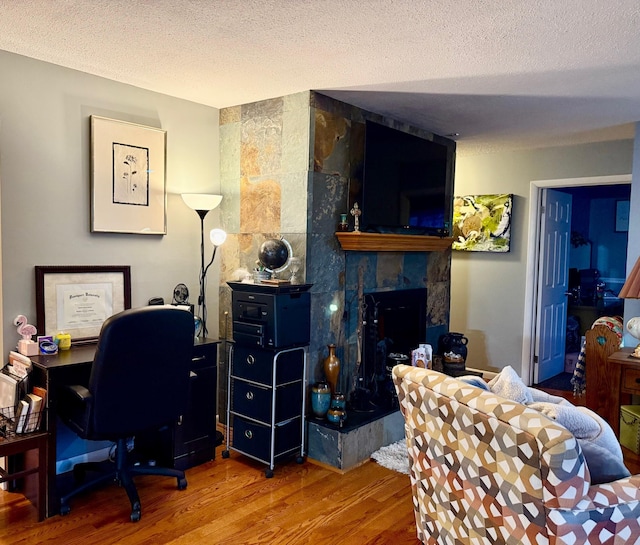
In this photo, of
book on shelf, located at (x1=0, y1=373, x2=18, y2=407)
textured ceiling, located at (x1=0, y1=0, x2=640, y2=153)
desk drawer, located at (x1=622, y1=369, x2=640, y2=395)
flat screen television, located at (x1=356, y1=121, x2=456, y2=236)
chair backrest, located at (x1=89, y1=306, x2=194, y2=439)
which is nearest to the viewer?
textured ceiling, located at (x1=0, y1=0, x2=640, y2=153)

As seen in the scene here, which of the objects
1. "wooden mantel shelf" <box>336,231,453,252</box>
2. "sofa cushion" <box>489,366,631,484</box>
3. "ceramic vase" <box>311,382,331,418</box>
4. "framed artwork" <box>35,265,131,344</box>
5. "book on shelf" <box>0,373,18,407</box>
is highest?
"wooden mantel shelf" <box>336,231,453,252</box>

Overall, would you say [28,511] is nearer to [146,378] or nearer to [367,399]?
[146,378]

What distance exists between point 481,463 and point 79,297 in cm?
241

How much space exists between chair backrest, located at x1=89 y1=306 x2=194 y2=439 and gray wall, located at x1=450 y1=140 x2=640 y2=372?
3613 millimetres

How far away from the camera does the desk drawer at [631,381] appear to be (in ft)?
11.0

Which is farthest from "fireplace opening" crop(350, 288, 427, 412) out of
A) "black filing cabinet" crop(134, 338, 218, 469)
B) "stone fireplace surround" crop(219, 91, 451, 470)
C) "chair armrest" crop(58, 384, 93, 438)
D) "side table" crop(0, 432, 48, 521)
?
"side table" crop(0, 432, 48, 521)

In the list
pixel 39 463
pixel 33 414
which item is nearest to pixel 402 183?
pixel 33 414

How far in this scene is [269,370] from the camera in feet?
10.1

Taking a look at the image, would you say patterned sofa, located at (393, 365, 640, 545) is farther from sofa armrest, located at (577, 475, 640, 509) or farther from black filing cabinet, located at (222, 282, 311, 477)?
black filing cabinet, located at (222, 282, 311, 477)

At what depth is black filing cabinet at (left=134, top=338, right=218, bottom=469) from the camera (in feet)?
10.1

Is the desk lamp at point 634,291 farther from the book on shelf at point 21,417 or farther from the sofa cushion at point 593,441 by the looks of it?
the book on shelf at point 21,417

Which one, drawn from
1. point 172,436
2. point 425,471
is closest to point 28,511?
point 172,436

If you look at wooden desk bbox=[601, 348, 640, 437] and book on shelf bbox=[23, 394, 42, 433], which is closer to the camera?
book on shelf bbox=[23, 394, 42, 433]

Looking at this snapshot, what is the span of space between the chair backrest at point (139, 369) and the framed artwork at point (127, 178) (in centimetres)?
99
